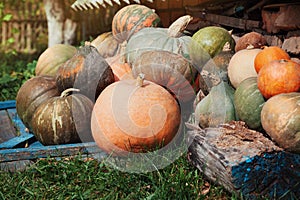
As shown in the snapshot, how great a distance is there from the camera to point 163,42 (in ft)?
13.3

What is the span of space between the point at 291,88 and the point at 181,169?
0.91 metres

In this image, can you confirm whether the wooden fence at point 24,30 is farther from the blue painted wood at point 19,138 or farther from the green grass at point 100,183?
the green grass at point 100,183

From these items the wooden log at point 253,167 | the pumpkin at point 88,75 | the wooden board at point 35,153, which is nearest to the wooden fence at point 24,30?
the pumpkin at point 88,75

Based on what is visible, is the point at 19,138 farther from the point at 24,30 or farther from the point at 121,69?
the point at 24,30

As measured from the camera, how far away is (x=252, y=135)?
2877 millimetres

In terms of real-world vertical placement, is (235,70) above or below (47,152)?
above

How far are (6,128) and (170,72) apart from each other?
177 centimetres

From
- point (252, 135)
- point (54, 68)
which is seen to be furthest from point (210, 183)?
point (54, 68)

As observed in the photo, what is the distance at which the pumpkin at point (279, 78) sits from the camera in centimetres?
292

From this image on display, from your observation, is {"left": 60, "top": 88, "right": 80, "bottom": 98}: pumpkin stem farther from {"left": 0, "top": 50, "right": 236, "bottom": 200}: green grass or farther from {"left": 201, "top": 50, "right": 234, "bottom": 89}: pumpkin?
{"left": 201, "top": 50, "right": 234, "bottom": 89}: pumpkin

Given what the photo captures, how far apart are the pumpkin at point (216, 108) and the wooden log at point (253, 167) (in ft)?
1.70

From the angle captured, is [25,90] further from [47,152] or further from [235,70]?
[235,70]

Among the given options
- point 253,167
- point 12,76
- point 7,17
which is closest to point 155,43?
point 253,167

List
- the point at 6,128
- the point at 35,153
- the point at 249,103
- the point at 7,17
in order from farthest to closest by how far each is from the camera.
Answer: the point at 7,17 → the point at 6,128 → the point at 35,153 → the point at 249,103
